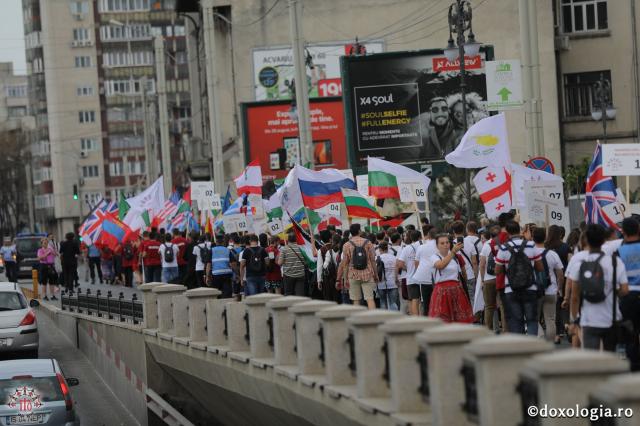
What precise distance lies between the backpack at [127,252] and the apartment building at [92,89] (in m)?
85.4

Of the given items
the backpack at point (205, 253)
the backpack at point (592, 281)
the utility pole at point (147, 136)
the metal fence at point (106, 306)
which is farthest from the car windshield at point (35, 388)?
the utility pole at point (147, 136)

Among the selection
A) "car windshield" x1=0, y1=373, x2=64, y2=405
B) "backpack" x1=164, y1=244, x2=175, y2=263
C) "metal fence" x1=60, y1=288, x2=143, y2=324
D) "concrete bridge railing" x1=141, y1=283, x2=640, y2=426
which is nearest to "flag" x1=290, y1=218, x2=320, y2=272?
"metal fence" x1=60, y1=288, x2=143, y2=324

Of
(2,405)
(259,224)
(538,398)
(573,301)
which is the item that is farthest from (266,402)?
(259,224)

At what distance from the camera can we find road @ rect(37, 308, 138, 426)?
28.6 m

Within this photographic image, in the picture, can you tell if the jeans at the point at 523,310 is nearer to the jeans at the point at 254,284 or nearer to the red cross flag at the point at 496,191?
the red cross flag at the point at 496,191

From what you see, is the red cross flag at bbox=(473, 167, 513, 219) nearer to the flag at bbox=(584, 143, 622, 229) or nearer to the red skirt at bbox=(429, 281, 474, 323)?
the flag at bbox=(584, 143, 622, 229)

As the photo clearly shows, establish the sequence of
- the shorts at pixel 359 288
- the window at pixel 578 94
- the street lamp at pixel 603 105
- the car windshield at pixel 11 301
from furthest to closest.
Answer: the window at pixel 578 94 → the street lamp at pixel 603 105 → the car windshield at pixel 11 301 → the shorts at pixel 359 288

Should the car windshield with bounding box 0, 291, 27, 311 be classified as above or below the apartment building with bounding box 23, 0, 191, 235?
below

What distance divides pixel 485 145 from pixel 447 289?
4.96 meters

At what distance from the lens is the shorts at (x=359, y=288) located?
23.8 m

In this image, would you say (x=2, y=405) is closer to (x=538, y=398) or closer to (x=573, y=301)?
(x=573, y=301)

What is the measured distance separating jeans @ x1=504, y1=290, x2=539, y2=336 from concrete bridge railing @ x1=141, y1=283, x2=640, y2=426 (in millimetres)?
2391

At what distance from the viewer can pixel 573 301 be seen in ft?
45.9

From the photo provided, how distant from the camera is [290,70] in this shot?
60250mm
